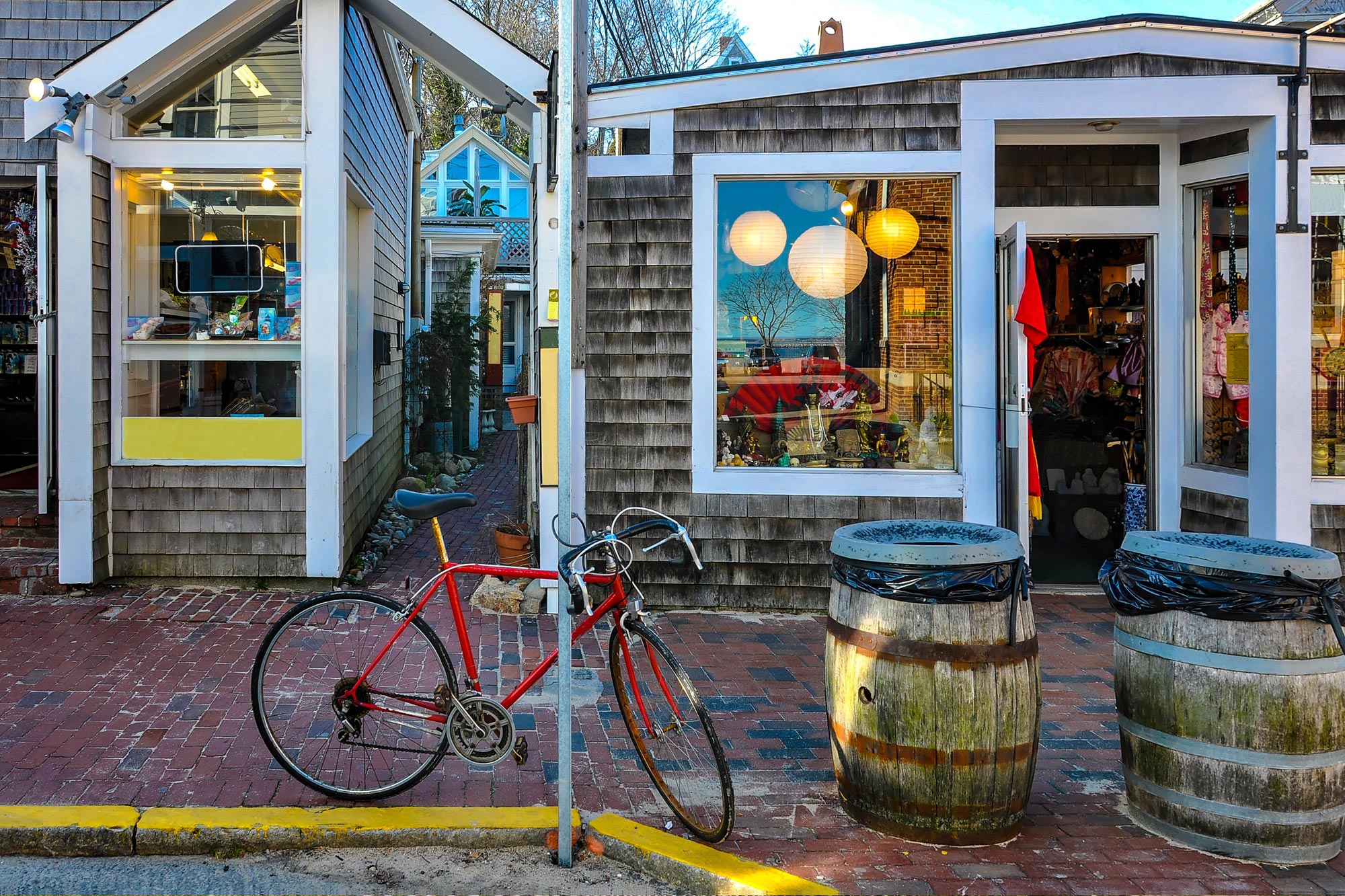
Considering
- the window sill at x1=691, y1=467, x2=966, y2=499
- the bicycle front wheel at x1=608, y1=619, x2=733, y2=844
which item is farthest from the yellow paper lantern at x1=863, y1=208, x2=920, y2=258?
the bicycle front wheel at x1=608, y1=619, x2=733, y2=844

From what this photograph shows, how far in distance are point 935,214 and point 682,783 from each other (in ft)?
13.9

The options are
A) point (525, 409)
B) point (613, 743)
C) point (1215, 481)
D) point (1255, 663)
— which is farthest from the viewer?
point (525, 409)

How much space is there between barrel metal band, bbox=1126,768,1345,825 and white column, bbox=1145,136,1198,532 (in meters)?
3.81

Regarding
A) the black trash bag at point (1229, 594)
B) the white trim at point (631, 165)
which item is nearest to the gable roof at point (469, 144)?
the white trim at point (631, 165)

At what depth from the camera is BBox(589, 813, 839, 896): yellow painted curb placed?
315cm

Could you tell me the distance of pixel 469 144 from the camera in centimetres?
2170

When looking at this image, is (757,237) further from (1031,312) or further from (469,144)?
(469,144)

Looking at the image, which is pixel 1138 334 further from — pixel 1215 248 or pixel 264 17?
pixel 264 17

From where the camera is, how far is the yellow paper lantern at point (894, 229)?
6570 mm

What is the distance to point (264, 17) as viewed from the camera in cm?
682

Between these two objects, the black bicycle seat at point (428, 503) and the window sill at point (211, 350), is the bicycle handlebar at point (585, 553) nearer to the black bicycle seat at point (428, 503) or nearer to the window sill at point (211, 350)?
the black bicycle seat at point (428, 503)

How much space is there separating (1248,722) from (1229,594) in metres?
0.40

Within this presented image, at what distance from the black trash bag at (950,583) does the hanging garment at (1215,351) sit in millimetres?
4104

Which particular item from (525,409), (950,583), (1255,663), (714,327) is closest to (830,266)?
(714,327)
